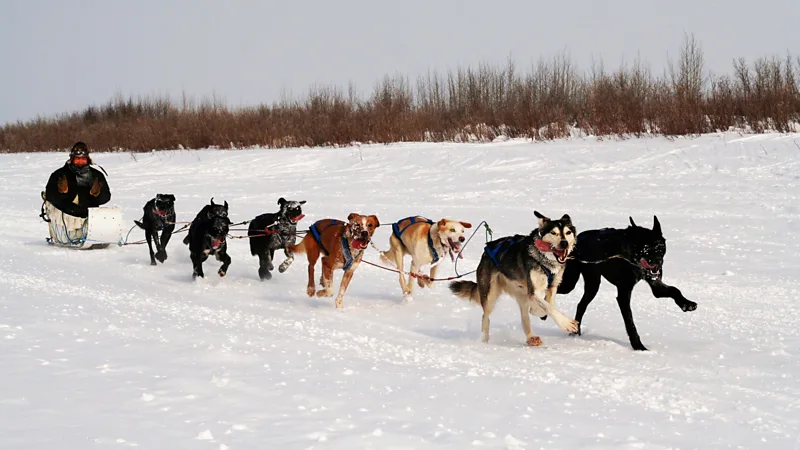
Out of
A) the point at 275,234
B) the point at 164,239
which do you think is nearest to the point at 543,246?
the point at 275,234

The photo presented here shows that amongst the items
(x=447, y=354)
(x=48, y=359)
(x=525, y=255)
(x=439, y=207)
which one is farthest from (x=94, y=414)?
(x=439, y=207)

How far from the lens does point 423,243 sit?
818 cm

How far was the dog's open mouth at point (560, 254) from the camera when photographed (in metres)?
5.96

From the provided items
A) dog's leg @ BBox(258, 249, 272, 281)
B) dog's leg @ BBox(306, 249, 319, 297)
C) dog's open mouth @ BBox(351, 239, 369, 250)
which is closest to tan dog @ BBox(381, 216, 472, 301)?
dog's open mouth @ BBox(351, 239, 369, 250)

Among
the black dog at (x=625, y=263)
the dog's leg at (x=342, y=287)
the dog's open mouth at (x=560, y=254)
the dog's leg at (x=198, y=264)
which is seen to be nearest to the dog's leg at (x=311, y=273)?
the dog's leg at (x=342, y=287)

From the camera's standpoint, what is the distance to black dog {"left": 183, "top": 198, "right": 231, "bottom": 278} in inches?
344

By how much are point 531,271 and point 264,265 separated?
3900 millimetres

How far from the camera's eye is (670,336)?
645 centimetres

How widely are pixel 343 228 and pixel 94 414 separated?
398cm

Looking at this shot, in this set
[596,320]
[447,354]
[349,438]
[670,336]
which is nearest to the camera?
[349,438]

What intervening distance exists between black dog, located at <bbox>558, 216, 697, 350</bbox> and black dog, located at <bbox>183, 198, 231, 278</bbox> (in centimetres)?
390

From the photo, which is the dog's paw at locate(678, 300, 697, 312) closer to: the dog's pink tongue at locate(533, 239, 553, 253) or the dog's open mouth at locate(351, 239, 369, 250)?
the dog's pink tongue at locate(533, 239, 553, 253)

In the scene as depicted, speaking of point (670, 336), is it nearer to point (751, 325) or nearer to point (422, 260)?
point (751, 325)

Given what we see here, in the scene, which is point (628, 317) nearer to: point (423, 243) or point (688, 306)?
point (688, 306)
